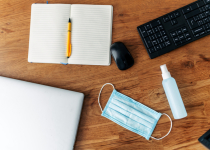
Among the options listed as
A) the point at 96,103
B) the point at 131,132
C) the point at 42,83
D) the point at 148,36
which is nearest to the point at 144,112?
the point at 131,132

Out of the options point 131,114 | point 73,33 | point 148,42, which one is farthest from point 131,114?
point 73,33

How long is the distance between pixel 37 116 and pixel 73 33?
35 cm

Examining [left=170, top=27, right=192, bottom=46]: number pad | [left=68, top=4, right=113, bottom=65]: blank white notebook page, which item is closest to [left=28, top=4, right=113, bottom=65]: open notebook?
[left=68, top=4, right=113, bottom=65]: blank white notebook page

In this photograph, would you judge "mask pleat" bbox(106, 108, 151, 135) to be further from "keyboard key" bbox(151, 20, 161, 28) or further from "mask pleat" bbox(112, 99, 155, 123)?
"keyboard key" bbox(151, 20, 161, 28)

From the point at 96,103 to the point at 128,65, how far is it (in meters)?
0.20

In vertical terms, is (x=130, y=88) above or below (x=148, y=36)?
below

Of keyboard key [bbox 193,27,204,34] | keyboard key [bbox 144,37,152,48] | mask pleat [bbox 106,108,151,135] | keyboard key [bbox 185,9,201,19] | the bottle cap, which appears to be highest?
keyboard key [bbox 185,9,201,19]

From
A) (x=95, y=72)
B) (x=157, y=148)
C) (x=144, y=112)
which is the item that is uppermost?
(x=95, y=72)

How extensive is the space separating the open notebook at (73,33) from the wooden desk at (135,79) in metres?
0.03

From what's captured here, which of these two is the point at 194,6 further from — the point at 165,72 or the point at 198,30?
the point at 165,72

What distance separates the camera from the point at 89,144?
620 mm

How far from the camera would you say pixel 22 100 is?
595 millimetres

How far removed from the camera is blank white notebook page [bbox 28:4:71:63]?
65cm

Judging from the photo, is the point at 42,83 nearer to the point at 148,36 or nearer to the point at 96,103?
the point at 96,103
